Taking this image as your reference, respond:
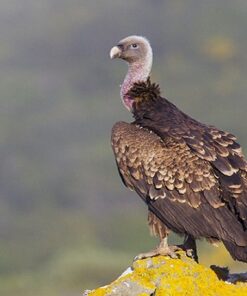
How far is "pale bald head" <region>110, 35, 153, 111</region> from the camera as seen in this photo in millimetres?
21266

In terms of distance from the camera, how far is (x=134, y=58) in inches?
858

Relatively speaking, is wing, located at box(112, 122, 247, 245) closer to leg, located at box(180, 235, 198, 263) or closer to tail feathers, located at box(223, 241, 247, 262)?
tail feathers, located at box(223, 241, 247, 262)

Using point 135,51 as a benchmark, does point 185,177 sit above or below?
below

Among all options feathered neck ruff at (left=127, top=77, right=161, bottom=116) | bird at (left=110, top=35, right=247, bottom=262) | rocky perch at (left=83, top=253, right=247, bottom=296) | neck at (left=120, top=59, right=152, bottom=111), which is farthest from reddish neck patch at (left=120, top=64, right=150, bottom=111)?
rocky perch at (left=83, top=253, right=247, bottom=296)

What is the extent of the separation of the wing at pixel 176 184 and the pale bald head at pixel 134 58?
180 cm

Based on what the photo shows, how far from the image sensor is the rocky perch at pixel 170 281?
17.0 metres

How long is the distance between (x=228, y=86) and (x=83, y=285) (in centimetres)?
8186

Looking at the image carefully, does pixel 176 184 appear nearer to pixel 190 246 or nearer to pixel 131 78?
pixel 190 246

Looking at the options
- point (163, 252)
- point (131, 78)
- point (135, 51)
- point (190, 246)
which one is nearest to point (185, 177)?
point (163, 252)

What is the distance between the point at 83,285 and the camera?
77.2 m

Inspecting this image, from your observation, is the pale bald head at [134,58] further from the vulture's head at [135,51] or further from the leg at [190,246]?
the leg at [190,246]

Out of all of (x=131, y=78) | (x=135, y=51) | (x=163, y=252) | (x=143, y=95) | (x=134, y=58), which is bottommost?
(x=163, y=252)

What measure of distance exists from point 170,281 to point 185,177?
6.68ft

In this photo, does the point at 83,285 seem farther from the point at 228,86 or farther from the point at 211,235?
the point at 228,86
